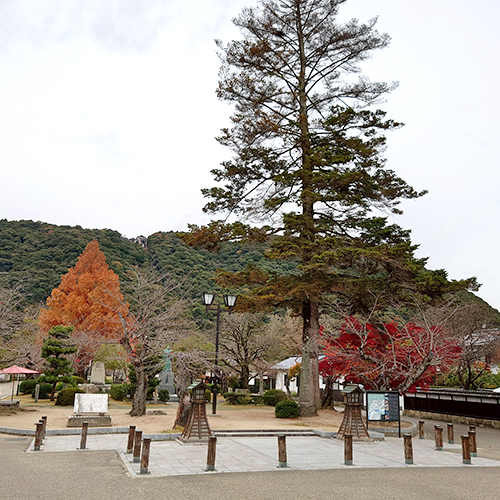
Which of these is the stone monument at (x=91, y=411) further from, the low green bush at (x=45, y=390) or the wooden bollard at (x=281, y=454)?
the low green bush at (x=45, y=390)

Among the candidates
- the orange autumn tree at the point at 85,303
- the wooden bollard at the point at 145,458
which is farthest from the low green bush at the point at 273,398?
the wooden bollard at the point at 145,458

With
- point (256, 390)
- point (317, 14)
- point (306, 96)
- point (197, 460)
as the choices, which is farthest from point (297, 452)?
point (256, 390)

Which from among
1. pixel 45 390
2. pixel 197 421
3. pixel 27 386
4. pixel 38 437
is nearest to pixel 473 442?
pixel 197 421

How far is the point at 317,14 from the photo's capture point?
21438 mm

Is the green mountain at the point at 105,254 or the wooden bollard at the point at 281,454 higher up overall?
the green mountain at the point at 105,254

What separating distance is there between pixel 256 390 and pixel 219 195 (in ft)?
69.1

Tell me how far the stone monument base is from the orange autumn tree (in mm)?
19337

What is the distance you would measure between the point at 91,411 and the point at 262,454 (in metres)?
7.06

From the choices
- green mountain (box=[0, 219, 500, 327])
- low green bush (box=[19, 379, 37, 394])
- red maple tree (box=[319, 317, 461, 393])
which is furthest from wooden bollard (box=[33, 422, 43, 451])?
green mountain (box=[0, 219, 500, 327])

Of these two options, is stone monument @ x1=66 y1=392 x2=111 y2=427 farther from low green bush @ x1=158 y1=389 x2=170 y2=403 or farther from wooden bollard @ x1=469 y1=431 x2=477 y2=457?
wooden bollard @ x1=469 y1=431 x2=477 y2=457

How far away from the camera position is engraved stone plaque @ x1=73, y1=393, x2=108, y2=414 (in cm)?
1513

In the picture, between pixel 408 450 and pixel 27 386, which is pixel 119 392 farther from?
pixel 408 450

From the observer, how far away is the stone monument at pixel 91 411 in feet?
48.6

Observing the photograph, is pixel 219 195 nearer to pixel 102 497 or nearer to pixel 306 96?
pixel 306 96
